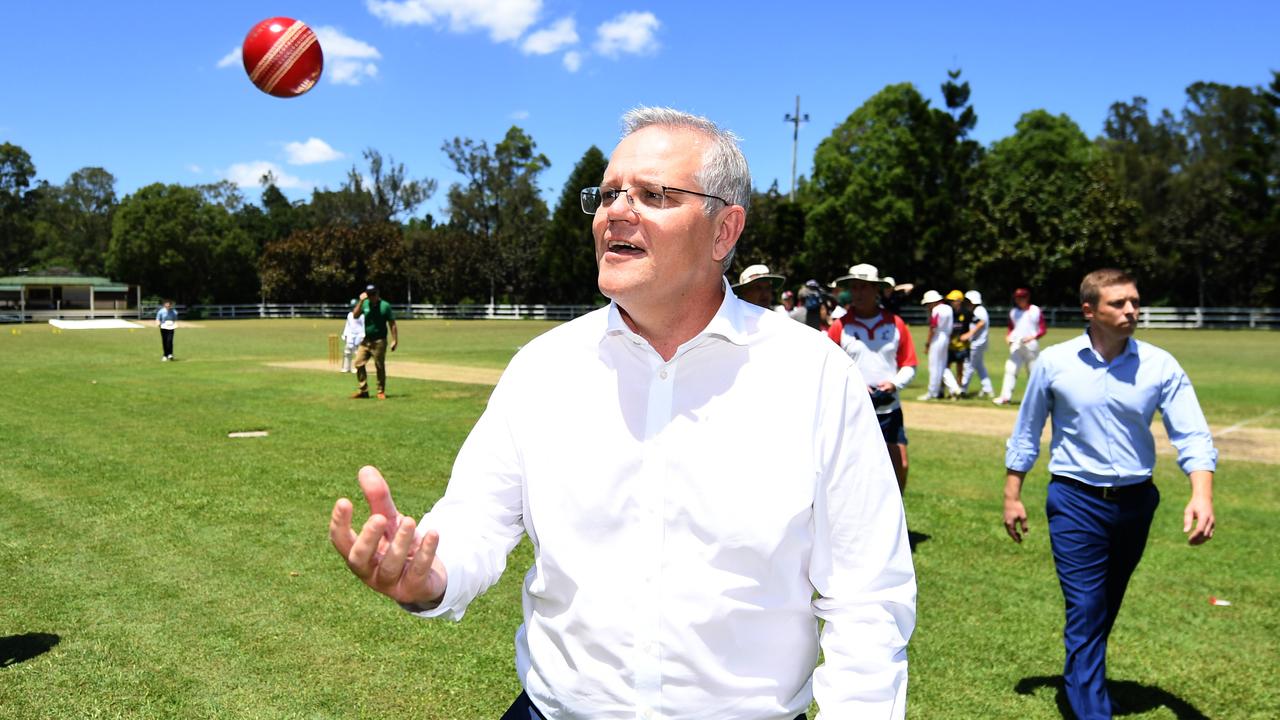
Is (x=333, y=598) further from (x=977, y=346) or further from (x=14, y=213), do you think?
(x=14, y=213)

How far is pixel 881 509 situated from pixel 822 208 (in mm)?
58905

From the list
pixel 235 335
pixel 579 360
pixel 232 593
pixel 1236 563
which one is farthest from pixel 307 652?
pixel 235 335

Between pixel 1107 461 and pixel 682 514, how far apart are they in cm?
329

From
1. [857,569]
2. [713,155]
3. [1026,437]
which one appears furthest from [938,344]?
[857,569]

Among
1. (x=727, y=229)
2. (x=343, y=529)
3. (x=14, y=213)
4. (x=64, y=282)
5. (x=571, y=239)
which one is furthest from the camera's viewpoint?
(x=14, y=213)

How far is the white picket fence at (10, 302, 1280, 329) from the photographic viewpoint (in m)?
54.9

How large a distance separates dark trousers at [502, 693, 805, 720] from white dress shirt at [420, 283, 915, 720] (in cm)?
7

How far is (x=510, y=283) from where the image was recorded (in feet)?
239

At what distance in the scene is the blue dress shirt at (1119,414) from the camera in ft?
14.9

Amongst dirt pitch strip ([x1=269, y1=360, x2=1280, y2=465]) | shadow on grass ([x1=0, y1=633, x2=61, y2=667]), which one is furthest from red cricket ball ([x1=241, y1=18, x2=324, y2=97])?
dirt pitch strip ([x1=269, y1=360, x2=1280, y2=465])

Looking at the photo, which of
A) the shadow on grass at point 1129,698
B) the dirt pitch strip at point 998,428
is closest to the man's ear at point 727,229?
the shadow on grass at point 1129,698

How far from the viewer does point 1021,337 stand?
712 inches

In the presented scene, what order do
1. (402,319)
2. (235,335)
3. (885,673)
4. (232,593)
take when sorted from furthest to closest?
(402,319)
(235,335)
(232,593)
(885,673)

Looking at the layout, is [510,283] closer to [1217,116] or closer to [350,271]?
[350,271]
